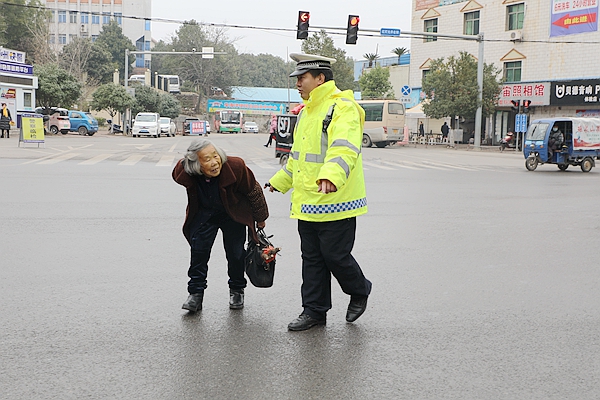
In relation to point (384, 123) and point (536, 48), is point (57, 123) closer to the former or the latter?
point (384, 123)

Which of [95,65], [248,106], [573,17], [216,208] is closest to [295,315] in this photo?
[216,208]

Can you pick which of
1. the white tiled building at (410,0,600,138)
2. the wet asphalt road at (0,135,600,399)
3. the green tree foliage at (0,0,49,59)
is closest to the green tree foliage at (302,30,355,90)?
the white tiled building at (410,0,600,138)

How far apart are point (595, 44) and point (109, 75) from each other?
64.5 m

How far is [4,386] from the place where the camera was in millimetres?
3740

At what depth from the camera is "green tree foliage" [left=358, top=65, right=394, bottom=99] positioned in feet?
217

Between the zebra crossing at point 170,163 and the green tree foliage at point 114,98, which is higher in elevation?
the green tree foliage at point 114,98

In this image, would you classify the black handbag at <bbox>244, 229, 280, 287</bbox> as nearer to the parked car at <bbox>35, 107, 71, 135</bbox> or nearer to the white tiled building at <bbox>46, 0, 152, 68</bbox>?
the parked car at <bbox>35, 107, 71, 135</bbox>

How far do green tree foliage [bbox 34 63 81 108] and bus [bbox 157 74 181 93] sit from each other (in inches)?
1372

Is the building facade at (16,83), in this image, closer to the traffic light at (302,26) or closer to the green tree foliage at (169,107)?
the traffic light at (302,26)

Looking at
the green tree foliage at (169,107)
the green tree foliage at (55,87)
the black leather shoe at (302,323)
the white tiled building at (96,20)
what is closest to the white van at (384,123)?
the green tree foliage at (55,87)

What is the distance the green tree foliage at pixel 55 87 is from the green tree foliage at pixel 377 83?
26719mm

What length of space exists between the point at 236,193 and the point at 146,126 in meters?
45.4

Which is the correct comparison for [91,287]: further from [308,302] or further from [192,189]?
[308,302]

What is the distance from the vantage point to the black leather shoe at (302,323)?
16.0 feet
